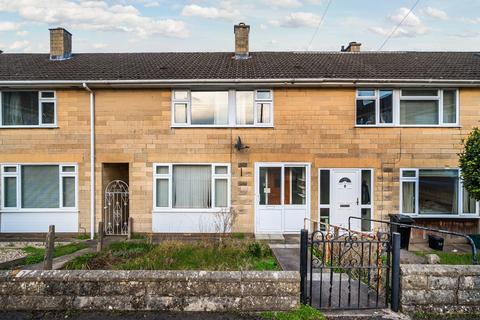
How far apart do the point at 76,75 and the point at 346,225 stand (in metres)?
10.6

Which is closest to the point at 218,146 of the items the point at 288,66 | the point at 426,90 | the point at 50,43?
the point at 288,66

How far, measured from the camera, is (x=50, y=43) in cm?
1362

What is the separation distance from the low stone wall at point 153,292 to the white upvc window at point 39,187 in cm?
669

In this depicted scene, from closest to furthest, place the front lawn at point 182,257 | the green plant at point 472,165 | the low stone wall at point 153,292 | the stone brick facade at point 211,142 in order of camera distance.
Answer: the low stone wall at point 153,292
the front lawn at point 182,257
the green plant at point 472,165
the stone brick facade at point 211,142

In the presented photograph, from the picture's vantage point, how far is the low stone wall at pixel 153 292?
171 inches

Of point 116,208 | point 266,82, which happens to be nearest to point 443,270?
point 266,82

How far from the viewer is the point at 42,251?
863 cm

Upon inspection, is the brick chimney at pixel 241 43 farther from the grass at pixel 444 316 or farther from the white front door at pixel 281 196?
the grass at pixel 444 316

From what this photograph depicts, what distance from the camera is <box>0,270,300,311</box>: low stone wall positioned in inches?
171

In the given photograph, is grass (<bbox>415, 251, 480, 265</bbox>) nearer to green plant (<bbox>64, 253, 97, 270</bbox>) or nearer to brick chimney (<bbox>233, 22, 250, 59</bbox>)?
green plant (<bbox>64, 253, 97, 270</bbox>)

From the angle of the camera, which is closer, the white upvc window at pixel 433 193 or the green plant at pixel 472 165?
the green plant at pixel 472 165

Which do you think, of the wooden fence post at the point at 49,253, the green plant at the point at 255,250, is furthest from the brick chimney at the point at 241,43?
the wooden fence post at the point at 49,253

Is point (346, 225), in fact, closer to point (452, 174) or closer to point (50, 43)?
point (452, 174)

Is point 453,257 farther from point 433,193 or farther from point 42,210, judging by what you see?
point 42,210
